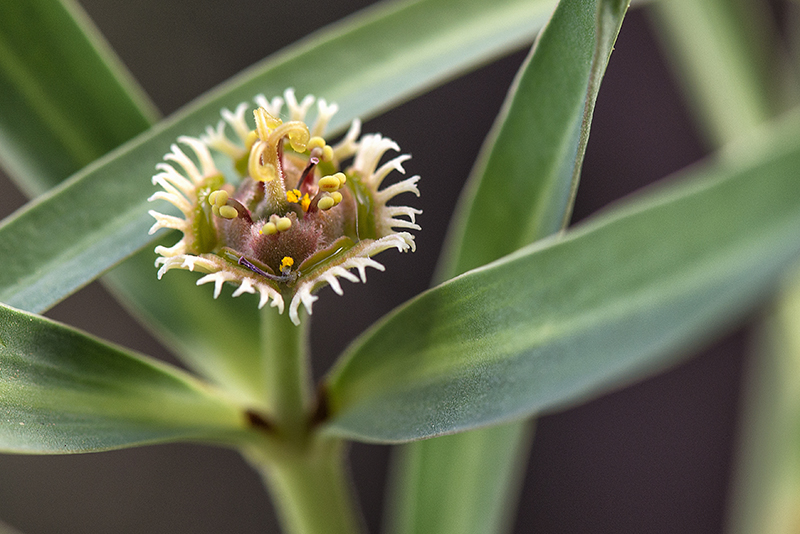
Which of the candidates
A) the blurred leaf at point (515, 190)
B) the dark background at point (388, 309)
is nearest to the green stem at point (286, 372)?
the blurred leaf at point (515, 190)

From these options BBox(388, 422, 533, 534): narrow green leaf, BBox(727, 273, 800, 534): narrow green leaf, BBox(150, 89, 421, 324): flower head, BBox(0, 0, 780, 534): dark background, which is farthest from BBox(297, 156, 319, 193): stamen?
BBox(0, 0, 780, 534): dark background


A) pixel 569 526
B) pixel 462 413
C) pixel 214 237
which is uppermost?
pixel 569 526

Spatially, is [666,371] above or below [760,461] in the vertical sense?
above

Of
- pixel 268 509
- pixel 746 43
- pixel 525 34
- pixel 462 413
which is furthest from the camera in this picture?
pixel 268 509

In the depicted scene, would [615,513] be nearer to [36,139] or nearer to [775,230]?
[775,230]

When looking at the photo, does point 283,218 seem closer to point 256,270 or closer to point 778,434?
point 256,270

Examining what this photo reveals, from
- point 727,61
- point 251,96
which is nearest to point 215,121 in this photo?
point 251,96

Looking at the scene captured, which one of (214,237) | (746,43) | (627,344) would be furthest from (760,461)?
(214,237)
